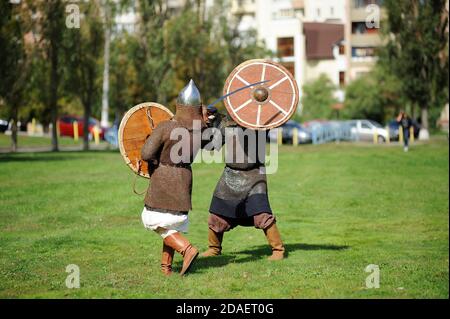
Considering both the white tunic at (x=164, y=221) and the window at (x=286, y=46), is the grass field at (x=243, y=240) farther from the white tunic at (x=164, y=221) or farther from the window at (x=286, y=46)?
the window at (x=286, y=46)

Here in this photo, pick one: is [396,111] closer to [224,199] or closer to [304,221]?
[304,221]

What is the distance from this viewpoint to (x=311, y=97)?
6688 cm

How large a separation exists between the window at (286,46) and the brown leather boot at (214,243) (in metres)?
65.5

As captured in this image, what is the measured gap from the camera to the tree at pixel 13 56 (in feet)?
100

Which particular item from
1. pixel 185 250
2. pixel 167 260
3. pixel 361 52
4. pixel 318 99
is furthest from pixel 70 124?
pixel 185 250

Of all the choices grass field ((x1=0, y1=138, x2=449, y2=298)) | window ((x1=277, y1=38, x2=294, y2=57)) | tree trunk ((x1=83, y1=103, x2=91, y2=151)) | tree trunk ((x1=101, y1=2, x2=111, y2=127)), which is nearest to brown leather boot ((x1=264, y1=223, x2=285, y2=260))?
grass field ((x1=0, y1=138, x2=449, y2=298))

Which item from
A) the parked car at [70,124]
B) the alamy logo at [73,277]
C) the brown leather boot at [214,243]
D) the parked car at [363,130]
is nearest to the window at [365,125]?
the parked car at [363,130]

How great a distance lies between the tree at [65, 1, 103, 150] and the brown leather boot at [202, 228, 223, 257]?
92.3 ft

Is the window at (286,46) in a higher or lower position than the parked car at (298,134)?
higher

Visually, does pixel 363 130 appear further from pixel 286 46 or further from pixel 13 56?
pixel 13 56

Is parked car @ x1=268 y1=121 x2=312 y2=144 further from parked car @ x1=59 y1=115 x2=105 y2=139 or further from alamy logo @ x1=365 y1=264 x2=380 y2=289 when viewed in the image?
alamy logo @ x1=365 y1=264 x2=380 y2=289

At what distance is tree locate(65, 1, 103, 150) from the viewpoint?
38.9 meters

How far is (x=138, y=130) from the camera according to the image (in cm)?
991

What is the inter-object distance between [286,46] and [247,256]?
65.9 m
